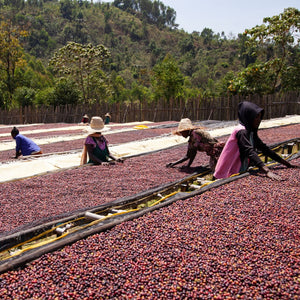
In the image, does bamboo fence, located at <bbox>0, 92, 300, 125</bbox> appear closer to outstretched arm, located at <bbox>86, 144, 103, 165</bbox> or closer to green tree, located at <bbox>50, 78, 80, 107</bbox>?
green tree, located at <bbox>50, 78, 80, 107</bbox>

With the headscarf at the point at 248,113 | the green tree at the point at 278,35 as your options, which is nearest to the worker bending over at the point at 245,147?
the headscarf at the point at 248,113

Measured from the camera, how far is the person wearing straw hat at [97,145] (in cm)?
529

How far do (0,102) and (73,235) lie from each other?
26.6 m

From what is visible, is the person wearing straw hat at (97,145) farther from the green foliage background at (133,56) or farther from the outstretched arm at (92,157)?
the green foliage background at (133,56)

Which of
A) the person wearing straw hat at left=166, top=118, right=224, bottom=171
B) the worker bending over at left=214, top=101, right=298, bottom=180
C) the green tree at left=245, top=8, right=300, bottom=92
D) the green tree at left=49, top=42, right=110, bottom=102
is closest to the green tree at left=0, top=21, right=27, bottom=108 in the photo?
the green tree at left=49, top=42, right=110, bottom=102

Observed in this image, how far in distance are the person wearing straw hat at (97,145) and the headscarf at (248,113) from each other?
92.3 inches

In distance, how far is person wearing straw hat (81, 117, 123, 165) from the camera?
17.3 ft

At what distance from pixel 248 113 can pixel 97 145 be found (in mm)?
2639

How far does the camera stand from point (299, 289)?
1.75 metres

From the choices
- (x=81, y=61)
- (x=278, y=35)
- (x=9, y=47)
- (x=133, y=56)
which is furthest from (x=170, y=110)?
(x=133, y=56)

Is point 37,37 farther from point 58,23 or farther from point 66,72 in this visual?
point 66,72

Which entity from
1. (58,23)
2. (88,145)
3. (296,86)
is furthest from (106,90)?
(58,23)

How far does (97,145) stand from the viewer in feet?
17.9

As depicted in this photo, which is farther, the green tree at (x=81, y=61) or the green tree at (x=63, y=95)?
the green tree at (x=81, y=61)
